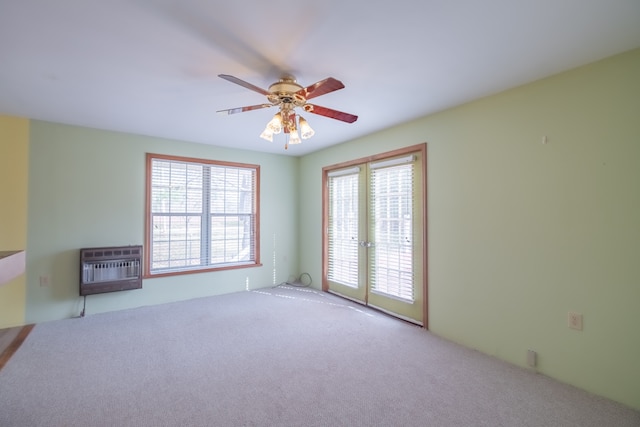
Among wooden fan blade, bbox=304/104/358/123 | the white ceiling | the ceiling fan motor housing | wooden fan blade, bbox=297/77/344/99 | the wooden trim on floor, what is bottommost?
the wooden trim on floor

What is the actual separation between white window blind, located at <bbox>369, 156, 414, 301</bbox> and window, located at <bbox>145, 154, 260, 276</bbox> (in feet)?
6.84

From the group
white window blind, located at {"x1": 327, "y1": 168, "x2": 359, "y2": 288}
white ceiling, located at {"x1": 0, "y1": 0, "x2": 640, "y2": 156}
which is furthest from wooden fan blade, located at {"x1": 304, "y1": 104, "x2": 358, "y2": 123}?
white window blind, located at {"x1": 327, "y1": 168, "x2": 359, "y2": 288}

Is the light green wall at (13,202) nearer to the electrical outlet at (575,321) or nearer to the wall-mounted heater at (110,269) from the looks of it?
the wall-mounted heater at (110,269)

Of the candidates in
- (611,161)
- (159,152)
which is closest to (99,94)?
(159,152)

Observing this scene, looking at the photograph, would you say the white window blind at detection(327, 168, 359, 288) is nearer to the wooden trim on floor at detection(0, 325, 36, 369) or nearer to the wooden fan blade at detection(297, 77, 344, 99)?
the wooden fan blade at detection(297, 77, 344, 99)

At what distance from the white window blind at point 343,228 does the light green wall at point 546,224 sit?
129 cm

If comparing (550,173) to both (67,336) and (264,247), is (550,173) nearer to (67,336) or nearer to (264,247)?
(264,247)

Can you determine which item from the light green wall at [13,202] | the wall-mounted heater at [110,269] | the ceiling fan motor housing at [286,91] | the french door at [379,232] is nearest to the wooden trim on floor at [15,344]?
the light green wall at [13,202]

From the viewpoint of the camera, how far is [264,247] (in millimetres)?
5145

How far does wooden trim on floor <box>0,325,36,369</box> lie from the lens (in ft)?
8.41

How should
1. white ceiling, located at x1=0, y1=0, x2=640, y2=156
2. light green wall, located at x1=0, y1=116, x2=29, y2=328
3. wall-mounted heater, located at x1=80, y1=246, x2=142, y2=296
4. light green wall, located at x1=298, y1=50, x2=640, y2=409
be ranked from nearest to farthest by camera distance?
white ceiling, located at x1=0, y1=0, x2=640, y2=156 < light green wall, located at x1=298, y1=50, x2=640, y2=409 < light green wall, located at x1=0, y1=116, x2=29, y2=328 < wall-mounted heater, located at x1=80, y1=246, x2=142, y2=296

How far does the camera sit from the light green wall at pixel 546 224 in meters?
2.03

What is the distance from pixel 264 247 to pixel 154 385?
302cm

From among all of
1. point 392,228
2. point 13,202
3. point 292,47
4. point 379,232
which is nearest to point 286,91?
point 292,47
